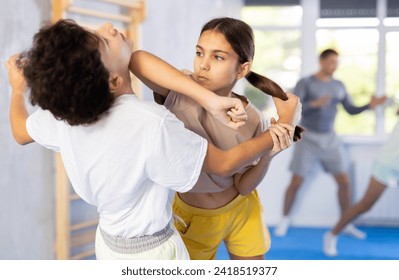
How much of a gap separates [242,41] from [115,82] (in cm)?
29

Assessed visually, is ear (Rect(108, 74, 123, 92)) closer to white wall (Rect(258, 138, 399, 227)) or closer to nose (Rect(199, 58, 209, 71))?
nose (Rect(199, 58, 209, 71))

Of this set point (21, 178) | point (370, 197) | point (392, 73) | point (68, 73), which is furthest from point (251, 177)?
point (392, 73)

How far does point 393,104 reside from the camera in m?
4.49

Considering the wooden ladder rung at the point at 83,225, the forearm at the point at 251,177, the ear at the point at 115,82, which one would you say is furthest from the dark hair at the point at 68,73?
the wooden ladder rung at the point at 83,225

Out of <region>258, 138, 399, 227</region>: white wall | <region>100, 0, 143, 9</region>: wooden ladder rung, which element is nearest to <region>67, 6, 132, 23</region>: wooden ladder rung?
<region>100, 0, 143, 9</region>: wooden ladder rung

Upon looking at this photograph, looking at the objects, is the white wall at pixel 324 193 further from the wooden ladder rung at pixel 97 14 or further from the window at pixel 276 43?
the wooden ladder rung at pixel 97 14

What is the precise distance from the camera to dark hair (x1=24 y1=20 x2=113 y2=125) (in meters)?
0.94

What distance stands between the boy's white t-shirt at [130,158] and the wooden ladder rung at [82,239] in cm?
182

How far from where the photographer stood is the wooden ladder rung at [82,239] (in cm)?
284

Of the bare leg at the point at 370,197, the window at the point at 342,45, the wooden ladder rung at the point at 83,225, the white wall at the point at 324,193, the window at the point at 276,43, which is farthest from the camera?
the window at the point at 276,43

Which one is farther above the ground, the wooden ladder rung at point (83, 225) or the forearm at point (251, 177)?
the forearm at point (251, 177)

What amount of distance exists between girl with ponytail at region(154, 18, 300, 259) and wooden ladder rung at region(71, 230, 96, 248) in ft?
5.28

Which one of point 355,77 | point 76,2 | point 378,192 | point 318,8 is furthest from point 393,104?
point 76,2
